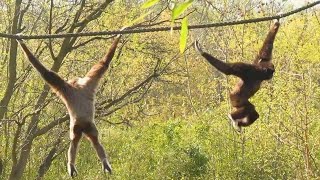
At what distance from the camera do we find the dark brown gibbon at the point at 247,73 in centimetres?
518

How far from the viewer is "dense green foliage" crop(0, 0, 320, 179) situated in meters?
12.1

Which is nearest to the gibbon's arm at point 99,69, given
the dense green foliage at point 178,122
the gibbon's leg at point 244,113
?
the gibbon's leg at point 244,113

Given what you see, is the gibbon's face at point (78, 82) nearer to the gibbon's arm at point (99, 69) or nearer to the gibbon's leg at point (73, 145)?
the gibbon's arm at point (99, 69)

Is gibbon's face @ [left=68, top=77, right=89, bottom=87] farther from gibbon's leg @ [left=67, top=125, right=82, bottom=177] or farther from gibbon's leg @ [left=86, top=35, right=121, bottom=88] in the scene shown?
gibbon's leg @ [left=67, top=125, right=82, bottom=177]

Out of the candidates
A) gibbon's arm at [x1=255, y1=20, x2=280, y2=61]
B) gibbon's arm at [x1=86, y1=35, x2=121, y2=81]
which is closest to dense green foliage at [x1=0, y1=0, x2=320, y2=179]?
gibbon's arm at [x1=86, y1=35, x2=121, y2=81]

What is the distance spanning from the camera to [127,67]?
15.4 meters

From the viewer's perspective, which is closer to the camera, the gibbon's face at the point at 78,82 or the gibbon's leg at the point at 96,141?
the gibbon's leg at the point at 96,141

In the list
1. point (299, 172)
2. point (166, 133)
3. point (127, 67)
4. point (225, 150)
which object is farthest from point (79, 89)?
point (166, 133)

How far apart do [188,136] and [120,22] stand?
18.7ft

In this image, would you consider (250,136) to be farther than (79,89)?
Yes

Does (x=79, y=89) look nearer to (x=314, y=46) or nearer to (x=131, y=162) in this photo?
(x=131, y=162)

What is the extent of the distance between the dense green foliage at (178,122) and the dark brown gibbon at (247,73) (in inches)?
141

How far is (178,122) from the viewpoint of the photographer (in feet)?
62.8

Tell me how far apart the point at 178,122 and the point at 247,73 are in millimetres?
13546
